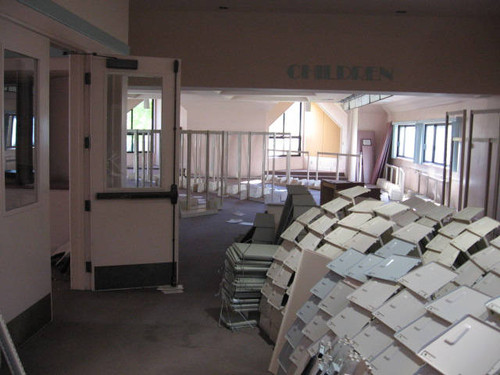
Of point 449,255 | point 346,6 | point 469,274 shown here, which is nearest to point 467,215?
point 449,255

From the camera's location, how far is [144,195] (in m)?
5.05

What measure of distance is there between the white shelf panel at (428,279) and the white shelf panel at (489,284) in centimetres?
32

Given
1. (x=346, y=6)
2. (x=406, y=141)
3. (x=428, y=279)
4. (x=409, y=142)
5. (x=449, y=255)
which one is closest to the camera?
(x=428, y=279)

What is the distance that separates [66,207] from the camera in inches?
252

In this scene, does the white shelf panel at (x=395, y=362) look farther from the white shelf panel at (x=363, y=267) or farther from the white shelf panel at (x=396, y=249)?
the white shelf panel at (x=396, y=249)

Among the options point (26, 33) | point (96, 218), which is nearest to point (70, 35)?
point (26, 33)

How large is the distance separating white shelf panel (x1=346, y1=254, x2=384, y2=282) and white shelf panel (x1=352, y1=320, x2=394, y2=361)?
1.64 ft

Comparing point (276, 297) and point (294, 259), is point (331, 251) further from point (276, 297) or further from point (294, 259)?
point (276, 297)

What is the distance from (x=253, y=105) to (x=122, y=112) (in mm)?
9950

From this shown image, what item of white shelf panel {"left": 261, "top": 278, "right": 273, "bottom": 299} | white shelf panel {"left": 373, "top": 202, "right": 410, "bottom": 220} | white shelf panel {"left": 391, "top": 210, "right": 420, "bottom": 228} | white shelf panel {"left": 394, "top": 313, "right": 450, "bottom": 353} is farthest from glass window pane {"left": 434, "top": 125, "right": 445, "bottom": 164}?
white shelf panel {"left": 394, "top": 313, "right": 450, "bottom": 353}

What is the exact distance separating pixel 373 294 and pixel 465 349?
87 cm

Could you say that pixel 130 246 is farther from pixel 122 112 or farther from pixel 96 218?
pixel 122 112

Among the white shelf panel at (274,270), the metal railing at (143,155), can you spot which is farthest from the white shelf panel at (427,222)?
the metal railing at (143,155)

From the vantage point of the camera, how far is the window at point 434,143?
12.3 meters
